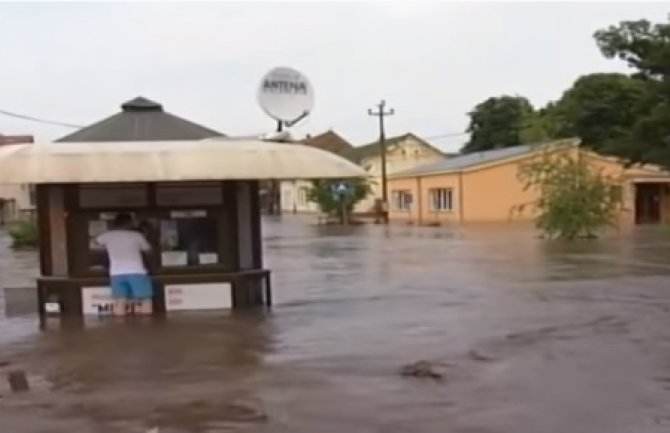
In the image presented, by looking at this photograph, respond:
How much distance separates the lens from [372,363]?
10.1m

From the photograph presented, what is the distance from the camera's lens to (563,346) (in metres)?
11.0

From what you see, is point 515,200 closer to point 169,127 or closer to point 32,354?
point 169,127

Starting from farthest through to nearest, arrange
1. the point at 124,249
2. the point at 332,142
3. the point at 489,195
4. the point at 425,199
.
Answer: the point at 332,142, the point at 425,199, the point at 489,195, the point at 124,249

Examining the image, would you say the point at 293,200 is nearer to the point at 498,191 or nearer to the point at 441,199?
the point at 441,199

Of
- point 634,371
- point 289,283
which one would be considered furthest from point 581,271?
point 634,371

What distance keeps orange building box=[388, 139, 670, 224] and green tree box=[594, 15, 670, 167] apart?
28.7ft

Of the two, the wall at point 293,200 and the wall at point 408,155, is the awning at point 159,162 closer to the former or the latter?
the wall at point 408,155

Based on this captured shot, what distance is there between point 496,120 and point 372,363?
291ft

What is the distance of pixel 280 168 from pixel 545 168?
24.7 meters

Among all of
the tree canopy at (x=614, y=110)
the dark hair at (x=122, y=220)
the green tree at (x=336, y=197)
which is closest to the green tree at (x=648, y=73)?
the tree canopy at (x=614, y=110)

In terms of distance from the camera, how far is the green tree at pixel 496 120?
95188mm

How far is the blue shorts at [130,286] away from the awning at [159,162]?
144 cm

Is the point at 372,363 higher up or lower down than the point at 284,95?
lower down

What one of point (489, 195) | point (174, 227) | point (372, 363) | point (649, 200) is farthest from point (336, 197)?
point (372, 363)
